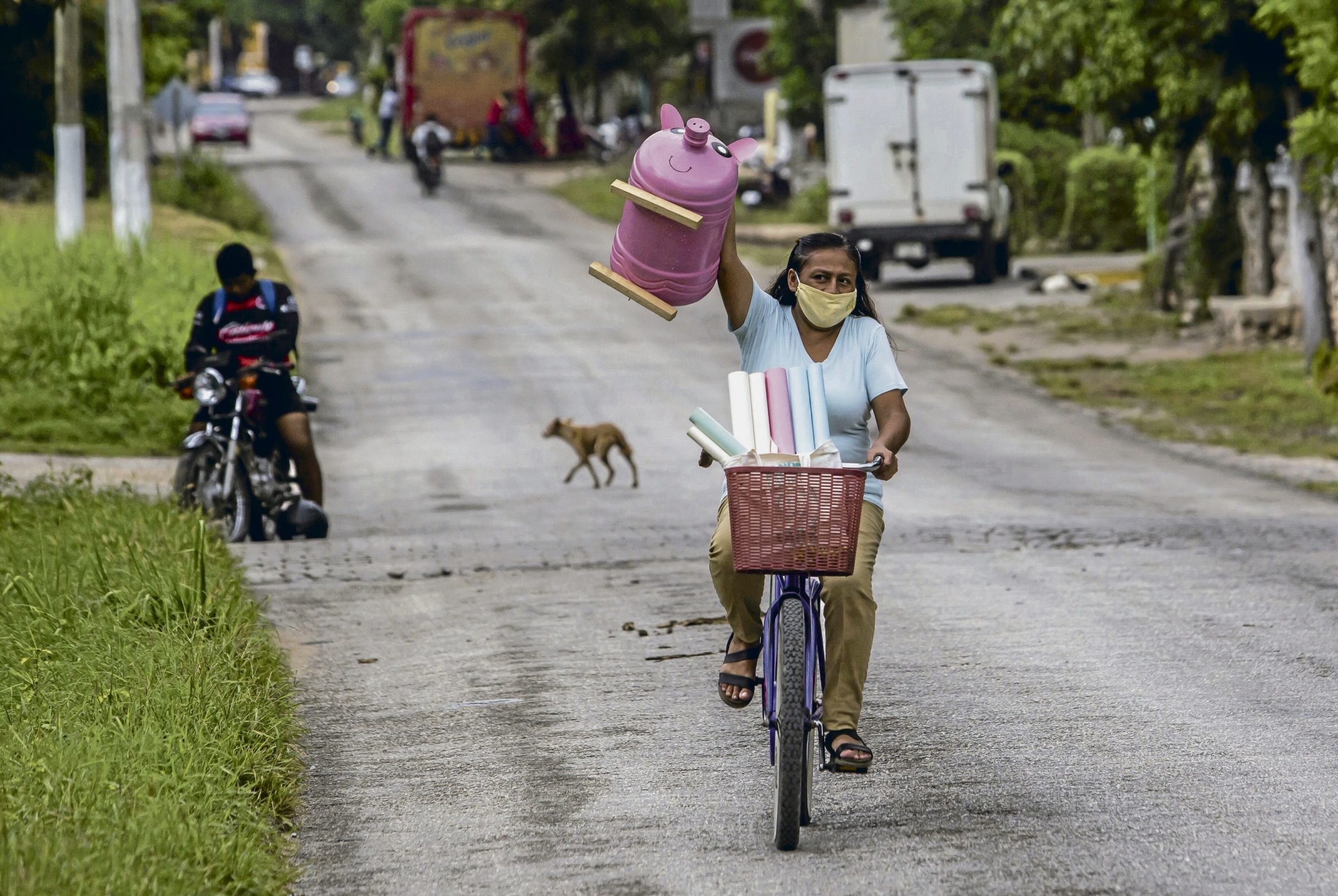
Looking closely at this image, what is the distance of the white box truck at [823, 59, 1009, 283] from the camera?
1259 inches

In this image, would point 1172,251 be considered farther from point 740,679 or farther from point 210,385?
point 740,679

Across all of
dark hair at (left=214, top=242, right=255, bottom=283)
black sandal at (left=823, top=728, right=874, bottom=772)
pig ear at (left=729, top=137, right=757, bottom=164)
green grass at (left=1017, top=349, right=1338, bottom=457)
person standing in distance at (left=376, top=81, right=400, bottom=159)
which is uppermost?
person standing in distance at (left=376, top=81, right=400, bottom=159)

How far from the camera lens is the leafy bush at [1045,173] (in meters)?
40.0

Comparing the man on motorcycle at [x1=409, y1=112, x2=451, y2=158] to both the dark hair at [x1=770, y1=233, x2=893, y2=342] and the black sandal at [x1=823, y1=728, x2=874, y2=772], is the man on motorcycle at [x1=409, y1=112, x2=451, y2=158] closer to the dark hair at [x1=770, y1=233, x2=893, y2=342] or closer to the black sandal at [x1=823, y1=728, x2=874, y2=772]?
the dark hair at [x1=770, y1=233, x2=893, y2=342]

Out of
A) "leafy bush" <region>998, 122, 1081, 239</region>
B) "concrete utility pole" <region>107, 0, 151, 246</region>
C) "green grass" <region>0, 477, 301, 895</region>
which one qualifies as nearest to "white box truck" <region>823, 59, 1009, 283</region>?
"leafy bush" <region>998, 122, 1081, 239</region>

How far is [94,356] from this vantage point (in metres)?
17.9

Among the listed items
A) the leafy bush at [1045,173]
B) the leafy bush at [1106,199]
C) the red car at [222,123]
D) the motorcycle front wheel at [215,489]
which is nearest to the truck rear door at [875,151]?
the leafy bush at [1106,199]

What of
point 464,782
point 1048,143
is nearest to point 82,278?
point 464,782

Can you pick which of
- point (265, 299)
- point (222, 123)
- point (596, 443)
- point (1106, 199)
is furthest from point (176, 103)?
point (222, 123)

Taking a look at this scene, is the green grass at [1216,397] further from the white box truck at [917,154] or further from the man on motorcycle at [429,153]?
the man on motorcycle at [429,153]

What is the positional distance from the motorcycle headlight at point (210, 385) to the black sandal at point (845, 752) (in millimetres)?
6890

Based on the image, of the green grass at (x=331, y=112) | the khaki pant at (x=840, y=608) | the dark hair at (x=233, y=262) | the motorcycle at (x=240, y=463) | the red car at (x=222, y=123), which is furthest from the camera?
the green grass at (x=331, y=112)

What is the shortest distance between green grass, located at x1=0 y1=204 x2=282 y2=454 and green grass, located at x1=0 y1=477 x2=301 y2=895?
7.47 m

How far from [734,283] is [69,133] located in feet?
64.1
